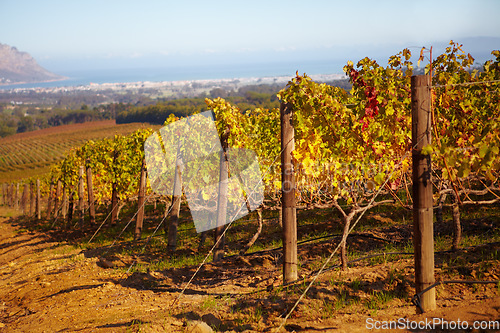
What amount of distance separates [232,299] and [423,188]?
2486 millimetres

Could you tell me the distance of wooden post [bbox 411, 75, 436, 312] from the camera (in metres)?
3.64

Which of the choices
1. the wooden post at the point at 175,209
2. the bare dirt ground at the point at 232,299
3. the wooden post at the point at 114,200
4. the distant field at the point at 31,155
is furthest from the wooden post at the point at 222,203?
the distant field at the point at 31,155

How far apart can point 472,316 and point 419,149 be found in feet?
5.05

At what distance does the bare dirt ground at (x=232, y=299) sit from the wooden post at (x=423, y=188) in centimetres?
30

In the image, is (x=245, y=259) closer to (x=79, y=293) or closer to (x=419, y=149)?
(x=79, y=293)

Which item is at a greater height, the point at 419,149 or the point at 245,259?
the point at 419,149

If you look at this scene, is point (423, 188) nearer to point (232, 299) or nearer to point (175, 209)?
point (232, 299)

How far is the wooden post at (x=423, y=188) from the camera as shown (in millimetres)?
3643

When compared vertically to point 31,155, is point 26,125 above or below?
above

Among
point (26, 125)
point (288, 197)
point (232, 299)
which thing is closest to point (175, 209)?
point (232, 299)

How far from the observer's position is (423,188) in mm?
3635

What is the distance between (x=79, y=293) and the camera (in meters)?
5.71

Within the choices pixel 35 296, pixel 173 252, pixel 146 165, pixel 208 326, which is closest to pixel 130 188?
pixel 146 165

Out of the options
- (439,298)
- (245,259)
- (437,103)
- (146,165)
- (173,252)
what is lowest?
(173,252)
